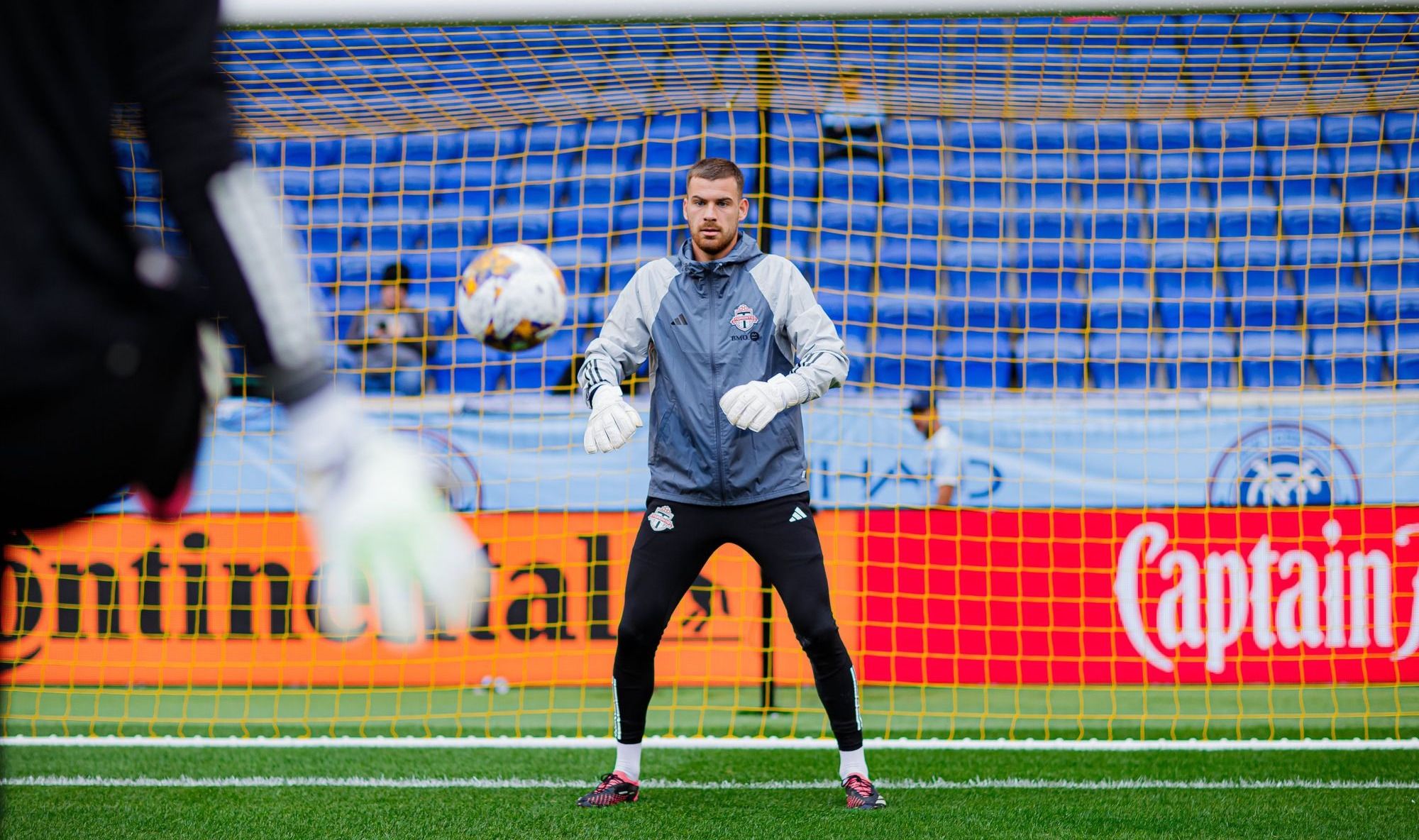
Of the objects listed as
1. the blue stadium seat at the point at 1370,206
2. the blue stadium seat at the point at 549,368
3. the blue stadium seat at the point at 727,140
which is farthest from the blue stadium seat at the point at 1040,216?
the blue stadium seat at the point at 549,368

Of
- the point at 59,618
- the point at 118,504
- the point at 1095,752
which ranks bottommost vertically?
the point at 1095,752

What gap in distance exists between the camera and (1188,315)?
364 inches

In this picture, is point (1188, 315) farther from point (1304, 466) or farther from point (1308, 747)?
point (1308, 747)

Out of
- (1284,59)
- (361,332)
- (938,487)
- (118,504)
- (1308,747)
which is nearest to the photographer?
(1308,747)

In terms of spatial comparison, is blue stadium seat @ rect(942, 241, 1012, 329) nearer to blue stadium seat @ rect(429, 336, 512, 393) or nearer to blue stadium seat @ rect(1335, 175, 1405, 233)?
blue stadium seat @ rect(1335, 175, 1405, 233)

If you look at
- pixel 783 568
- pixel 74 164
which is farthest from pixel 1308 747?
pixel 74 164

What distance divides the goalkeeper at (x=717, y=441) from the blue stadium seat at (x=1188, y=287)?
233 inches

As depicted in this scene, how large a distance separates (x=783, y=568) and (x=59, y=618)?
167 inches

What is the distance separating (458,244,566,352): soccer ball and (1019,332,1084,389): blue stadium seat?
513 cm

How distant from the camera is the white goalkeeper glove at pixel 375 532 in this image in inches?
45.6

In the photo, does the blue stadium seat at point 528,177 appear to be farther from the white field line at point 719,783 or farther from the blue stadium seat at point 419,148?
the white field line at point 719,783

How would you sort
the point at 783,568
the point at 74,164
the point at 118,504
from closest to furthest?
1. the point at 74,164
2. the point at 783,568
3. the point at 118,504

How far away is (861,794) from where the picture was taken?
3863 millimetres

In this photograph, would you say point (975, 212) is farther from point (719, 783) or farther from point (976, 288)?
point (719, 783)
